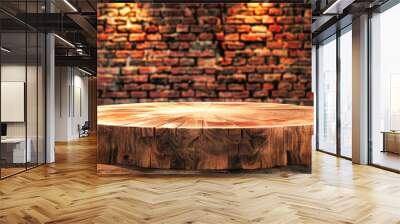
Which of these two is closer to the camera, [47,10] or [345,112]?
[47,10]

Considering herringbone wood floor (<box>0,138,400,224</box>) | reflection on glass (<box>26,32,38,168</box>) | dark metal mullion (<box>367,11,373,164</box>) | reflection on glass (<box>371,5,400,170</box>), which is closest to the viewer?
herringbone wood floor (<box>0,138,400,224</box>)

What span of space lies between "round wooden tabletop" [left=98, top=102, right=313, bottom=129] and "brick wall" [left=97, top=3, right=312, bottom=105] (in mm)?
114

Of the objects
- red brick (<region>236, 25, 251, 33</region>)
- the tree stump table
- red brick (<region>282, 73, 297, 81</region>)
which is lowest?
the tree stump table

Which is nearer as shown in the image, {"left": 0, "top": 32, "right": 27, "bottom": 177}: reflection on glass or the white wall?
{"left": 0, "top": 32, "right": 27, "bottom": 177}: reflection on glass

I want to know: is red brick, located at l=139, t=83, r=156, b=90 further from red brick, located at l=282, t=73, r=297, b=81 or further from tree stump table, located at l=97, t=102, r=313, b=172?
red brick, located at l=282, t=73, r=297, b=81

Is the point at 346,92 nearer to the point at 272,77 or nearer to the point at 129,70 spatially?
the point at 272,77

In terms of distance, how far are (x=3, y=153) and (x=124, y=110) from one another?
2.04m

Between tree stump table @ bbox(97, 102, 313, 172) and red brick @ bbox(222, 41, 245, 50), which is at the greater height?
red brick @ bbox(222, 41, 245, 50)

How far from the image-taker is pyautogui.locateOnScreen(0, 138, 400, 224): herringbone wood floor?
368 cm

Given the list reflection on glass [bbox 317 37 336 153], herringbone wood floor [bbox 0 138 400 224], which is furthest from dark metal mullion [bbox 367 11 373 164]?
reflection on glass [bbox 317 37 336 153]

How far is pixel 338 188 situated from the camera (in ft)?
16.4

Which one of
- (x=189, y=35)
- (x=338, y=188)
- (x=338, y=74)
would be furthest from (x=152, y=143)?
(x=338, y=74)

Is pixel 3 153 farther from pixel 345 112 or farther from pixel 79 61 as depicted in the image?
pixel 345 112

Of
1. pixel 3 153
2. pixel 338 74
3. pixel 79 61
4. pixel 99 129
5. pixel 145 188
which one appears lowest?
pixel 145 188
